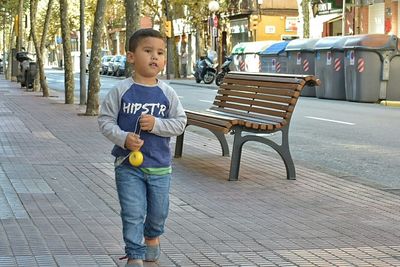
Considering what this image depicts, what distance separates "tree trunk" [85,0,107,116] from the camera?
1984 centimetres

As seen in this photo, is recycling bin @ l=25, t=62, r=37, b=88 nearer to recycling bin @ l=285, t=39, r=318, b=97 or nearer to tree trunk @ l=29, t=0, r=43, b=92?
tree trunk @ l=29, t=0, r=43, b=92

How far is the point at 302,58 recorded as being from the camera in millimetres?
33188

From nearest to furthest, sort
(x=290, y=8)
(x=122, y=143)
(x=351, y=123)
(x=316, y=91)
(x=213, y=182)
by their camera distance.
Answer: (x=122, y=143) < (x=213, y=182) < (x=351, y=123) < (x=316, y=91) < (x=290, y=8)

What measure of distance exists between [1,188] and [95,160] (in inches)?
99.7

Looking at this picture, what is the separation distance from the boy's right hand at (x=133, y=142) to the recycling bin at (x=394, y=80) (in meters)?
23.3

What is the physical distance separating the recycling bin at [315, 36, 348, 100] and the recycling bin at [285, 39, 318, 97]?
0.65m

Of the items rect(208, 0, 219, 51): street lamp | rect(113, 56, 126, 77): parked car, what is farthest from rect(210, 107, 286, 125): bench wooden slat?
rect(113, 56, 126, 77): parked car

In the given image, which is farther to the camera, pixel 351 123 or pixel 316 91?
pixel 316 91

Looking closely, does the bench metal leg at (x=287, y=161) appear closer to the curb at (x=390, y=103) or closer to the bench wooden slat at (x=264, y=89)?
the bench wooden slat at (x=264, y=89)

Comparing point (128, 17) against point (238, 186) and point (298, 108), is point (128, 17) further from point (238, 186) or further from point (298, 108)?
point (298, 108)

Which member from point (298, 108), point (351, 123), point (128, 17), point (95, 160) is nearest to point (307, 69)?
point (298, 108)

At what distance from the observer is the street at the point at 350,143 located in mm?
11125

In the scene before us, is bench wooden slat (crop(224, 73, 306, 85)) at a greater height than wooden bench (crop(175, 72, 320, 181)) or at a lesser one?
greater

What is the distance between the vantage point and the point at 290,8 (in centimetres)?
5869
